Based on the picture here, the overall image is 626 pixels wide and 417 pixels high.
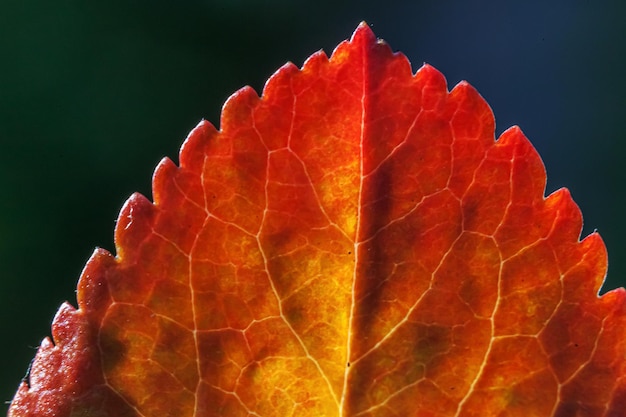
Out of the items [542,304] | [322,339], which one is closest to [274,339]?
[322,339]

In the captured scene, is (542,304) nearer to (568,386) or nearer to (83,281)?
(568,386)

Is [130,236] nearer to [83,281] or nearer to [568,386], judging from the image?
[83,281]

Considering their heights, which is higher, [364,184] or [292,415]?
[364,184]

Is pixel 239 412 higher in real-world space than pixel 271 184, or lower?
lower

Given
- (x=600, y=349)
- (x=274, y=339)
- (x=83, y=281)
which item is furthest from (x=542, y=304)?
(x=83, y=281)

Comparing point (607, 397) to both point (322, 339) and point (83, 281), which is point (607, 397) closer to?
point (322, 339)
